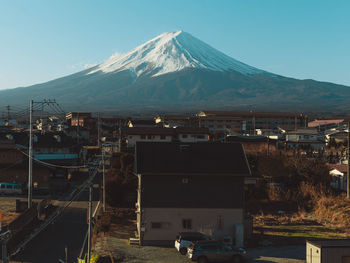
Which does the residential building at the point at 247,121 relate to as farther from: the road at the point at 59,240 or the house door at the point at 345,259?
the house door at the point at 345,259

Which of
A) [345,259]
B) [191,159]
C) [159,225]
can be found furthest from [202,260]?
[191,159]

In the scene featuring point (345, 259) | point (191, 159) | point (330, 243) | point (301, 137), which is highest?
point (191, 159)

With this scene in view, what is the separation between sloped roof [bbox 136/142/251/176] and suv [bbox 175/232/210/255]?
8.05 ft

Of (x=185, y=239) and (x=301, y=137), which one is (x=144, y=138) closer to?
(x=301, y=137)

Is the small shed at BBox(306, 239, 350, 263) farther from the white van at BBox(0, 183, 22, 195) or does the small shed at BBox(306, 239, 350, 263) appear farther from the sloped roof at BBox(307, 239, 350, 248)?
the white van at BBox(0, 183, 22, 195)

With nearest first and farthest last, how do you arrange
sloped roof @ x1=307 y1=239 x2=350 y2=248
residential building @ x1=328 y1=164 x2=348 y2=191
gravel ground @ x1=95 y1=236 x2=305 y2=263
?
1. sloped roof @ x1=307 y1=239 x2=350 y2=248
2. gravel ground @ x1=95 y1=236 x2=305 y2=263
3. residential building @ x1=328 y1=164 x2=348 y2=191

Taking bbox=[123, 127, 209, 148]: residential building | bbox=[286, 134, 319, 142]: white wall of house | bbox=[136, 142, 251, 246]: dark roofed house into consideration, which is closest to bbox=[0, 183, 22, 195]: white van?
bbox=[123, 127, 209, 148]: residential building

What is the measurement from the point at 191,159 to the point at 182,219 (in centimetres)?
246

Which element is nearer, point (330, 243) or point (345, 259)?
point (345, 259)

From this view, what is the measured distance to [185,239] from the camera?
1576cm

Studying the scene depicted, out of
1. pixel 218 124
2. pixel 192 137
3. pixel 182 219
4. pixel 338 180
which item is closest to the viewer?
pixel 182 219

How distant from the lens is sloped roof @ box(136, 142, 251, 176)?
17.4 m

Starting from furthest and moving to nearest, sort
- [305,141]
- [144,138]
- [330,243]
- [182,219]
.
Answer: [305,141] < [144,138] < [182,219] < [330,243]

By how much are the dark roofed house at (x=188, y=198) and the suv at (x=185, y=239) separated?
0.91 m
